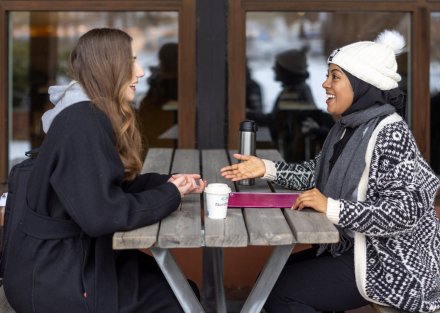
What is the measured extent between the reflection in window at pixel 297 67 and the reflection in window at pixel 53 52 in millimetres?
761

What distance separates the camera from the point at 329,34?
6.49 m

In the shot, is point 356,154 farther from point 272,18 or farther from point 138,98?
point 272,18

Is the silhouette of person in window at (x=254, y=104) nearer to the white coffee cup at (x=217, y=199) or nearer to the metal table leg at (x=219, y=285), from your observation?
the metal table leg at (x=219, y=285)

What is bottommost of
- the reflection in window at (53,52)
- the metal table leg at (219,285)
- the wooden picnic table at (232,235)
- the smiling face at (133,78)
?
the metal table leg at (219,285)

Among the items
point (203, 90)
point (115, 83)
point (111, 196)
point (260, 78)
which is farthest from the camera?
point (260, 78)

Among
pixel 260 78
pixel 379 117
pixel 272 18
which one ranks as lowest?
pixel 379 117

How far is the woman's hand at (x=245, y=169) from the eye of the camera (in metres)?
2.58

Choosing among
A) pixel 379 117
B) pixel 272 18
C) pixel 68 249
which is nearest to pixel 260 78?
pixel 272 18

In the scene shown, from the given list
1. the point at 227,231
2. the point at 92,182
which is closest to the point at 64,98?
the point at 92,182

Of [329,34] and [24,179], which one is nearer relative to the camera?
[24,179]

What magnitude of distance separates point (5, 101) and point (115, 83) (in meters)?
2.03

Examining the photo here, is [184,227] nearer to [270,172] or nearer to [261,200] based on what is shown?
[261,200]

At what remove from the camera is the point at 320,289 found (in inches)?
90.4

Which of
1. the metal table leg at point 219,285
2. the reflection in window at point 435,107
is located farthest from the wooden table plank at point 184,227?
the reflection in window at point 435,107
